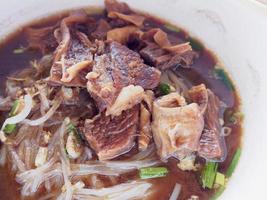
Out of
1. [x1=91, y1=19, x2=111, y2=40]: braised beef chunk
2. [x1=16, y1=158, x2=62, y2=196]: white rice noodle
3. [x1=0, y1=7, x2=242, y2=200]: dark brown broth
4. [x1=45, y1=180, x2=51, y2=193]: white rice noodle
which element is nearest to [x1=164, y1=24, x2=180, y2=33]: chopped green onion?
[x1=0, y1=7, x2=242, y2=200]: dark brown broth

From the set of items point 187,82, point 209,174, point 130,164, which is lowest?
point 130,164

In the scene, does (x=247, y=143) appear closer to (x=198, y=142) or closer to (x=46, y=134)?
(x=198, y=142)

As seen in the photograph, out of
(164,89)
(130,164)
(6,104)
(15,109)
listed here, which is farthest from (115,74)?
(6,104)

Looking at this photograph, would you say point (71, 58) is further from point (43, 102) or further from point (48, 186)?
point (48, 186)

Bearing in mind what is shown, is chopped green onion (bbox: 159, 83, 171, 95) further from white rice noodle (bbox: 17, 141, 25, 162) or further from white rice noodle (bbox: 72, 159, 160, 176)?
white rice noodle (bbox: 17, 141, 25, 162)

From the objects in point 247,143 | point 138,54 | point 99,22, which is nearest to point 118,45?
point 138,54

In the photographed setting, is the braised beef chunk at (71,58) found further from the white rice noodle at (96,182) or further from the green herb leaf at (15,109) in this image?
the white rice noodle at (96,182)
